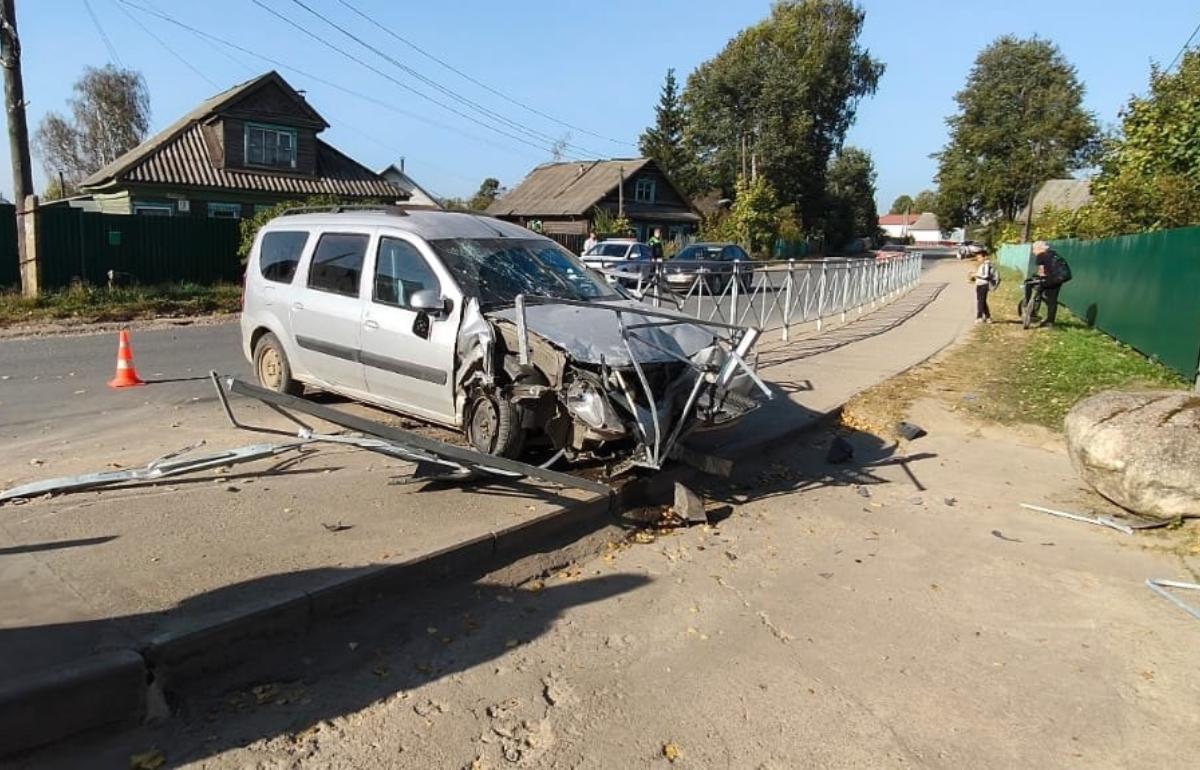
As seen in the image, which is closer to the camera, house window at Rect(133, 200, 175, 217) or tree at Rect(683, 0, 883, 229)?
house window at Rect(133, 200, 175, 217)

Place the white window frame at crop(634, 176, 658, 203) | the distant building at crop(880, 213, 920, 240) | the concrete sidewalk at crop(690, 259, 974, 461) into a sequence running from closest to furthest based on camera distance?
the concrete sidewalk at crop(690, 259, 974, 461)
the white window frame at crop(634, 176, 658, 203)
the distant building at crop(880, 213, 920, 240)

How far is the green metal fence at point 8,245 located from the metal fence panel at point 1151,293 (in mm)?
20740

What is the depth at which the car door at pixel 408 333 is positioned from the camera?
18.7 ft

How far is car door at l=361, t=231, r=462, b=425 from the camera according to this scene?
569cm

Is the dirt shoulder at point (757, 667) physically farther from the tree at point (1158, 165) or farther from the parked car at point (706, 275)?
the tree at point (1158, 165)

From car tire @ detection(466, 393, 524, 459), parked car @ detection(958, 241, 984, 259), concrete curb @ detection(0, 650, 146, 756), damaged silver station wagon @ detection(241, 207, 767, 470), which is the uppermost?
parked car @ detection(958, 241, 984, 259)

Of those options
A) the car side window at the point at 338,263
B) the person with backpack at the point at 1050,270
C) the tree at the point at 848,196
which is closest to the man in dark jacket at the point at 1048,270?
the person with backpack at the point at 1050,270

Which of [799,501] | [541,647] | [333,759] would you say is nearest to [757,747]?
[541,647]

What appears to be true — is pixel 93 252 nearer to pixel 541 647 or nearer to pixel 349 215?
pixel 349 215

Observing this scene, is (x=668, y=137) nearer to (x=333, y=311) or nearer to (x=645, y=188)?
(x=645, y=188)

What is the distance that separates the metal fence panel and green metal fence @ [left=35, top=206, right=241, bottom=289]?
19.9m

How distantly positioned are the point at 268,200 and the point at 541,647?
31.6 m

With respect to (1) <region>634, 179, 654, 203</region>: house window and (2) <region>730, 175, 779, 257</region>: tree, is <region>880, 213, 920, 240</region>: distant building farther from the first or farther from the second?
(1) <region>634, 179, 654, 203</region>: house window

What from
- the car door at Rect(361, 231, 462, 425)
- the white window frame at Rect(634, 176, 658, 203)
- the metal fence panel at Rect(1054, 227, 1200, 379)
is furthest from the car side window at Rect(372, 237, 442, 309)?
the white window frame at Rect(634, 176, 658, 203)
